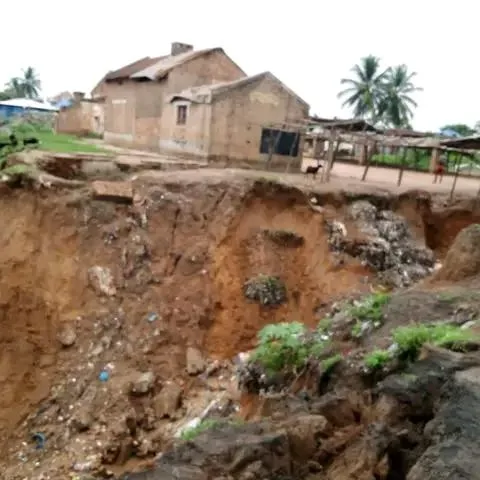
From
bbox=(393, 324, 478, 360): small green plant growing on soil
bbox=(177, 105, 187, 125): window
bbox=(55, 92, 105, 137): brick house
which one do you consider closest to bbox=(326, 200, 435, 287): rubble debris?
bbox=(393, 324, 478, 360): small green plant growing on soil

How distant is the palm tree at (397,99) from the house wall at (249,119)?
28.1 metres

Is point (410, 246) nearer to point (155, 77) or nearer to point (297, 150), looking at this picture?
point (297, 150)

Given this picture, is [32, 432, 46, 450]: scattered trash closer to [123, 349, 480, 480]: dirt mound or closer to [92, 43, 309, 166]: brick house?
[123, 349, 480, 480]: dirt mound

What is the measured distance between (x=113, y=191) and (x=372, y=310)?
29.1 ft

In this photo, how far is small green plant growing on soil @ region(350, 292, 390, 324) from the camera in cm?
743

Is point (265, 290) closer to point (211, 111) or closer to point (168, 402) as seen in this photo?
point (168, 402)

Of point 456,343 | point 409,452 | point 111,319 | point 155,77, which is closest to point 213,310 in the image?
point 111,319

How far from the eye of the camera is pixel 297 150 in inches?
925

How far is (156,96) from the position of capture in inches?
1043

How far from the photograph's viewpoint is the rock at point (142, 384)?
12039 millimetres

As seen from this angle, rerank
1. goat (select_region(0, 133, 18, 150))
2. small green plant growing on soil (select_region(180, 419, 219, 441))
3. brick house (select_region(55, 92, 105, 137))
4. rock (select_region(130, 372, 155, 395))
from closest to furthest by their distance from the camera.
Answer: small green plant growing on soil (select_region(180, 419, 219, 441)), rock (select_region(130, 372, 155, 395)), goat (select_region(0, 133, 18, 150)), brick house (select_region(55, 92, 105, 137))

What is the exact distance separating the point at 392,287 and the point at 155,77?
50.1 feet


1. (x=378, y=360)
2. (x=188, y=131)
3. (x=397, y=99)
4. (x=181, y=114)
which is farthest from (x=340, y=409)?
(x=397, y=99)

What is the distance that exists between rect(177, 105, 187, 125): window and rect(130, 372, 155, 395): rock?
1319cm
